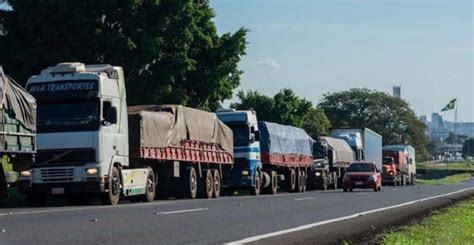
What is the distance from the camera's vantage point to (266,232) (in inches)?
560

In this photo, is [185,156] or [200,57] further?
[200,57]

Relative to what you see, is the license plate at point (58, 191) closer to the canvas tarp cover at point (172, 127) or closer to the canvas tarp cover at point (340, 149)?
the canvas tarp cover at point (172, 127)

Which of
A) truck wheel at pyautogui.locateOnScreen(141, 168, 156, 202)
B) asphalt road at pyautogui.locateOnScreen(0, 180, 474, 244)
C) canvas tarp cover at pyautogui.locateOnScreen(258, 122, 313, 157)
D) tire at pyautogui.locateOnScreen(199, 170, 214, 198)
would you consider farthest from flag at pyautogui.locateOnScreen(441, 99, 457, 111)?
asphalt road at pyautogui.locateOnScreen(0, 180, 474, 244)

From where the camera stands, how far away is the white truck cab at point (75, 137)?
77.6 feet

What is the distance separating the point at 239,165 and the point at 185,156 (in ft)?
21.5

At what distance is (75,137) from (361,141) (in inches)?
1633

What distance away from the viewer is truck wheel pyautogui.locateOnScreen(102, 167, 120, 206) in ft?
78.8

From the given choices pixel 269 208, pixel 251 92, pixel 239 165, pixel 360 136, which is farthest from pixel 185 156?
pixel 251 92

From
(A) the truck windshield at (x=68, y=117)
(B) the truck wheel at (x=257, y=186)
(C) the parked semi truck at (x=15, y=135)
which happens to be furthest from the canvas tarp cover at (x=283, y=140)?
(C) the parked semi truck at (x=15, y=135)

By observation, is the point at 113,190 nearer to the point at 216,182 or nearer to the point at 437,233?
the point at 216,182

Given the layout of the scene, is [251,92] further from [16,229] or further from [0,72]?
[16,229]

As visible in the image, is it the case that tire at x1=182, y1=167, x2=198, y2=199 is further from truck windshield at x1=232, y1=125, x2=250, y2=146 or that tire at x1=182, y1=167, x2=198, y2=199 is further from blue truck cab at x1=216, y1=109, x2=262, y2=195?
truck windshield at x1=232, y1=125, x2=250, y2=146

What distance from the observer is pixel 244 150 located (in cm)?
3719

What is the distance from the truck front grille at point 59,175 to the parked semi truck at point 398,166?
47189mm
